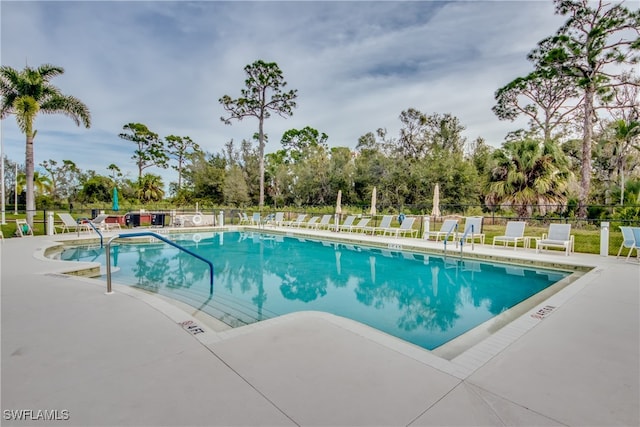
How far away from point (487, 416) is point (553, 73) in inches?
692

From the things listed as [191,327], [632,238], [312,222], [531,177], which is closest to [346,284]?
[191,327]

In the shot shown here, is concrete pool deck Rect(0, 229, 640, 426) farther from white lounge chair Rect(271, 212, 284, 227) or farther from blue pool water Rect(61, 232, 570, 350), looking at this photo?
white lounge chair Rect(271, 212, 284, 227)

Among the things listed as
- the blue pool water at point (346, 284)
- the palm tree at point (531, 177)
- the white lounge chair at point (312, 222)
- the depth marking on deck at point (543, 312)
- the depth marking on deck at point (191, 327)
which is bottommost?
the blue pool water at point (346, 284)

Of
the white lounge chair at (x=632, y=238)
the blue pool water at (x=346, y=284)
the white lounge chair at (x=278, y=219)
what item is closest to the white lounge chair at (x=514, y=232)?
the blue pool water at (x=346, y=284)

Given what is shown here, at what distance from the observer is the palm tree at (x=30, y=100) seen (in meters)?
11.4

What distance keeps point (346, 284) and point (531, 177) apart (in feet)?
32.6

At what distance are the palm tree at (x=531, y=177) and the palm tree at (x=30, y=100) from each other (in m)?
17.4

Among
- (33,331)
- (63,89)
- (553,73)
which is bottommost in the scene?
(33,331)

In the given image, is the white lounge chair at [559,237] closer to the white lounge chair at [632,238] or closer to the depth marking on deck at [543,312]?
the white lounge chair at [632,238]

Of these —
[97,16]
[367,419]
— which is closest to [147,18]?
[97,16]

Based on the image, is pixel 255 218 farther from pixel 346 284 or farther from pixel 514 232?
pixel 514 232

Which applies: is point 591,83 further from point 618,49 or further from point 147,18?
point 147,18

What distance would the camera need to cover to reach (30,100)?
1148 centimetres

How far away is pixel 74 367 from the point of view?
2.06 meters
